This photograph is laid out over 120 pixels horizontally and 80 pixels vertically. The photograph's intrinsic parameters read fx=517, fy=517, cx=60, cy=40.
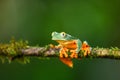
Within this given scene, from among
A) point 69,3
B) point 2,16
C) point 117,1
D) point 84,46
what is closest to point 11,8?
point 2,16

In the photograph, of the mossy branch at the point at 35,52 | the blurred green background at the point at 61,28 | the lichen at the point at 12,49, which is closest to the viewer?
the mossy branch at the point at 35,52

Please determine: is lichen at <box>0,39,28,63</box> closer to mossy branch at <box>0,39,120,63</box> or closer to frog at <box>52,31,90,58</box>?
mossy branch at <box>0,39,120,63</box>

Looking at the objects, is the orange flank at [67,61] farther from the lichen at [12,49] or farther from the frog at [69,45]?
the lichen at [12,49]

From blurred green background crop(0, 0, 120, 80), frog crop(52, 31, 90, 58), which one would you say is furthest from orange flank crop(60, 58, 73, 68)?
blurred green background crop(0, 0, 120, 80)

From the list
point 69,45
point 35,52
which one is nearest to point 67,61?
point 69,45

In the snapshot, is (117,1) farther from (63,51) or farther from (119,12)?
(63,51)

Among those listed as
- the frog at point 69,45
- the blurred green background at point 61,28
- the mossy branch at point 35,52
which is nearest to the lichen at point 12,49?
the mossy branch at point 35,52
